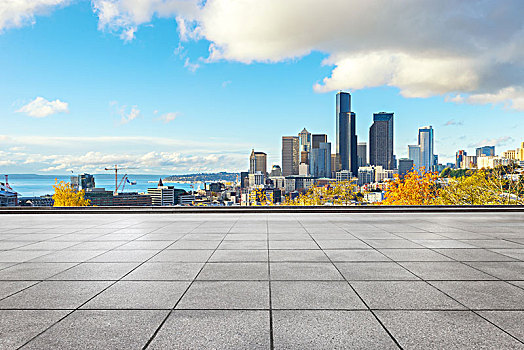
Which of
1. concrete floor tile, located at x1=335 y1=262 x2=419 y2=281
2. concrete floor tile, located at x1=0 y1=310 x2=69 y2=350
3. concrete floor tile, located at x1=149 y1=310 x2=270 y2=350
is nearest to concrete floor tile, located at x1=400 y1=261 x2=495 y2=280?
concrete floor tile, located at x1=335 y1=262 x2=419 y2=281

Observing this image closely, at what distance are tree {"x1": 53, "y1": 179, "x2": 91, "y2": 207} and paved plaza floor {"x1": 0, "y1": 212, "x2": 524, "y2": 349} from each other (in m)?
24.0

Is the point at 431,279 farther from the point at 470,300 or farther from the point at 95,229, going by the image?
the point at 95,229

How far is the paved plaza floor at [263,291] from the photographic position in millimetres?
3865

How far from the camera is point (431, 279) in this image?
19.7 ft

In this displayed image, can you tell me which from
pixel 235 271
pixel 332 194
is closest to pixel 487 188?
pixel 332 194

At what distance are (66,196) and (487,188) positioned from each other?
35373mm

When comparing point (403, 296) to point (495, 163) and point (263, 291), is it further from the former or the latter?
point (495, 163)

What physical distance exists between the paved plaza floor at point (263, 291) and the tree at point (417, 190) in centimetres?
1620

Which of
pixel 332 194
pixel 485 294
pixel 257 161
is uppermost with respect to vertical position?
pixel 257 161

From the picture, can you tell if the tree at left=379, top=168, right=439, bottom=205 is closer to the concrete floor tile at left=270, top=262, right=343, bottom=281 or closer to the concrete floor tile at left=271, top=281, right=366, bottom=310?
the concrete floor tile at left=270, top=262, right=343, bottom=281

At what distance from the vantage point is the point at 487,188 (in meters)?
25.5

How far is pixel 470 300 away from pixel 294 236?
5.73 metres

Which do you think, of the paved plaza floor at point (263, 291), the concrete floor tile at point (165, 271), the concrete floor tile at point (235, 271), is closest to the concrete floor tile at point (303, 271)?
the paved plaza floor at point (263, 291)

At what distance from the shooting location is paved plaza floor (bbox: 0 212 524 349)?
152 inches
